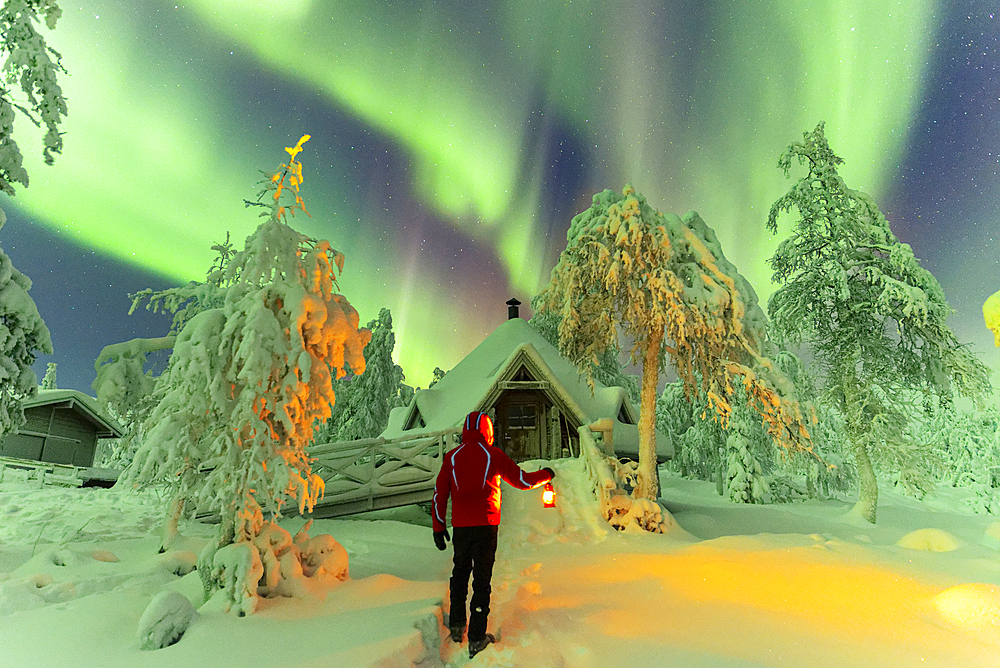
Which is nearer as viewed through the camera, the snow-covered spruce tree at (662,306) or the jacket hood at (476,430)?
the jacket hood at (476,430)

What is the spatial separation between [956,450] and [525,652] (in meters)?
37.8

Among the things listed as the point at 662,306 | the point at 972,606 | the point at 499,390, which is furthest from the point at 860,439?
the point at 972,606

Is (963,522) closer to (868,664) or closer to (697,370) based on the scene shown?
(697,370)

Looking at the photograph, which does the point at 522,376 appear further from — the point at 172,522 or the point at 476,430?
the point at 476,430

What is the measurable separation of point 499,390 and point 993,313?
13468mm

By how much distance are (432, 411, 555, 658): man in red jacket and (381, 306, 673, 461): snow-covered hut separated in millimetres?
10600

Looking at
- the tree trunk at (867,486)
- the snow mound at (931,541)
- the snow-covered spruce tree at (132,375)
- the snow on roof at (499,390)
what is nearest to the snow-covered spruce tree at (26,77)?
the snow-covered spruce tree at (132,375)

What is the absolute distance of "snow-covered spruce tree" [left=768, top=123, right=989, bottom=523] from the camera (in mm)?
12695

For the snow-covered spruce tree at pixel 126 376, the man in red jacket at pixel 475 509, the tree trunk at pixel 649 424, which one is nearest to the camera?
the man in red jacket at pixel 475 509

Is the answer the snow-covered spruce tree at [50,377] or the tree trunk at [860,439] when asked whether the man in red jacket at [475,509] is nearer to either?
the tree trunk at [860,439]

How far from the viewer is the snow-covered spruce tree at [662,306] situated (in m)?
10.4

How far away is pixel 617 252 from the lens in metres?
10.7

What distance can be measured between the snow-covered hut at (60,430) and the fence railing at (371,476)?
17.3m

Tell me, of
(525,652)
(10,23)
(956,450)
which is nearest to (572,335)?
(525,652)
